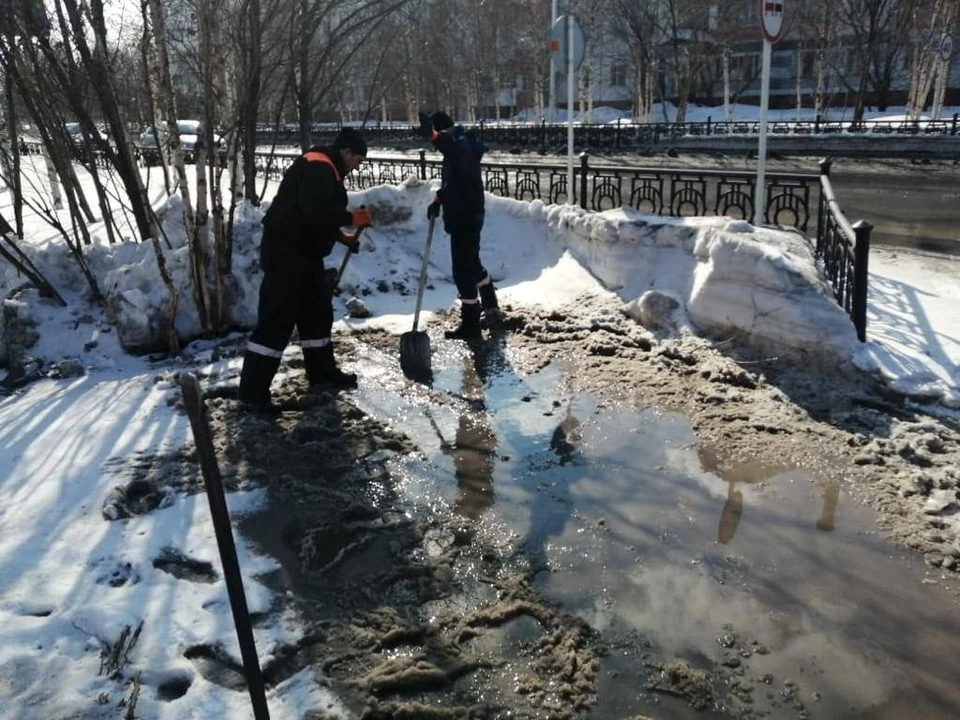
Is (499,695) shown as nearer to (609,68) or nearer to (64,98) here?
(64,98)

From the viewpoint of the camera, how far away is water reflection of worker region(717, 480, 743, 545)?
3650mm

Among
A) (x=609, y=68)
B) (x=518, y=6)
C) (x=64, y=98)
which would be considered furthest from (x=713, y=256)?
(x=609, y=68)

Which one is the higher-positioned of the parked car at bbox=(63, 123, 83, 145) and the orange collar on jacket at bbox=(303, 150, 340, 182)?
the parked car at bbox=(63, 123, 83, 145)

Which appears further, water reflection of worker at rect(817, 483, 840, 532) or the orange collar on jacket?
the orange collar on jacket

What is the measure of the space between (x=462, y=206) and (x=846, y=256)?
309 cm

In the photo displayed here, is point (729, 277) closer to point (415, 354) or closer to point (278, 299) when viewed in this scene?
point (415, 354)

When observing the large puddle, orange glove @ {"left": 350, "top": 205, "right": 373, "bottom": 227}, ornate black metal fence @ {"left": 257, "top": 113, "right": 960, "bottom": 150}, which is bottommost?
the large puddle

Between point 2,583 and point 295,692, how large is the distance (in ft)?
4.90

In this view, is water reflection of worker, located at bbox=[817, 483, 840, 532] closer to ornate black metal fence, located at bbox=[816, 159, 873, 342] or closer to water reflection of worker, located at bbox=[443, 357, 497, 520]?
water reflection of worker, located at bbox=[443, 357, 497, 520]

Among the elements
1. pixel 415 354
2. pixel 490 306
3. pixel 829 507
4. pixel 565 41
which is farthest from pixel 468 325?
pixel 565 41

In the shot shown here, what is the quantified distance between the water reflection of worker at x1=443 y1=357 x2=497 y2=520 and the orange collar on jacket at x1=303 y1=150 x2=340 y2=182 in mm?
1760

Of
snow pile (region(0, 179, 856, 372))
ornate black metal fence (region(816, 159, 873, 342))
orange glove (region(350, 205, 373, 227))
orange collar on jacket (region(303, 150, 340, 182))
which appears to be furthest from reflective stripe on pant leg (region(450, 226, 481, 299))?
ornate black metal fence (region(816, 159, 873, 342))

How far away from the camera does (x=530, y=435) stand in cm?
484

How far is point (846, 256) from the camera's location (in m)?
5.84
